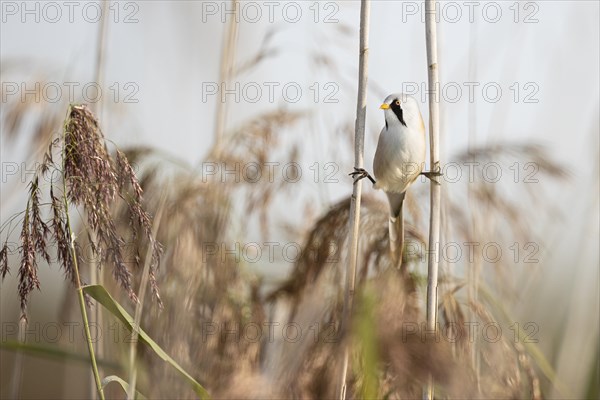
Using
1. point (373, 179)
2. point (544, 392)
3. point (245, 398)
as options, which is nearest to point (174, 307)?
Answer: point (245, 398)

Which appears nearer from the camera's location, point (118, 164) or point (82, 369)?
point (118, 164)

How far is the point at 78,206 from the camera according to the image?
3.19 feet

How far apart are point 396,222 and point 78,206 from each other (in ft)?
1.96

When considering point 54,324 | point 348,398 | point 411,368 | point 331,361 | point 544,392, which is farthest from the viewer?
point 54,324

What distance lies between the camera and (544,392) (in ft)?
4.87

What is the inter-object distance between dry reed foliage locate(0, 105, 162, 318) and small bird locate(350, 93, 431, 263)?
1.59ft

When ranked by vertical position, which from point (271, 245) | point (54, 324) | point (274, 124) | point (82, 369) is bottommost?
point (82, 369)

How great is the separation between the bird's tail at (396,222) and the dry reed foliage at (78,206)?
1.55ft

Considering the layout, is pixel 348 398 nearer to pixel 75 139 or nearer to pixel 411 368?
pixel 411 368

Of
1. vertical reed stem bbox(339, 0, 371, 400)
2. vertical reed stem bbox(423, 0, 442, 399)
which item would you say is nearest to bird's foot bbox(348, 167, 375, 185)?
vertical reed stem bbox(339, 0, 371, 400)

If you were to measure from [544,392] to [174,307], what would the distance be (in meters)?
0.76

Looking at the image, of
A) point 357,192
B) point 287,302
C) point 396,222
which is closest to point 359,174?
point 357,192

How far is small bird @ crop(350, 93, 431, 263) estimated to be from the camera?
131cm

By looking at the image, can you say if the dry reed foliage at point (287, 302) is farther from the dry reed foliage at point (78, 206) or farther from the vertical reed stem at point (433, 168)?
the dry reed foliage at point (78, 206)
